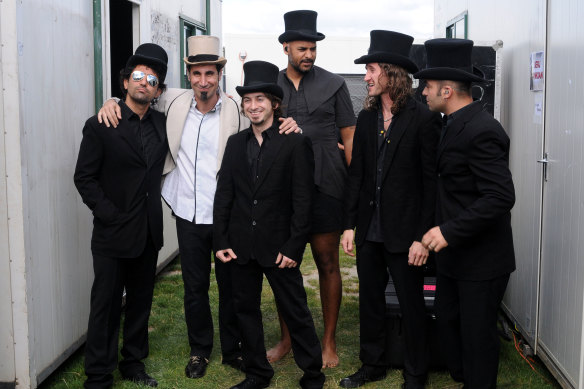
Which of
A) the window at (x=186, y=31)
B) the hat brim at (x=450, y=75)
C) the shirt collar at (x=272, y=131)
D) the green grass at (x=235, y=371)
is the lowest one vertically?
the green grass at (x=235, y=371)

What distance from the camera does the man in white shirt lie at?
14.0ft

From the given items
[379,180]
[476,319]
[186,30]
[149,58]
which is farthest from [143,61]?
[186,30]

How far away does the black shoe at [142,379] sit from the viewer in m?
4.26

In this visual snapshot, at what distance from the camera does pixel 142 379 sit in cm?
429

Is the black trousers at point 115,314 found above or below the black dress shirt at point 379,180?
below

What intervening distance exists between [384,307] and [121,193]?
1.72m

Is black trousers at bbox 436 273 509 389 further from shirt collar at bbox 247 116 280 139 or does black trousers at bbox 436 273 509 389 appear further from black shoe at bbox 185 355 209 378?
black shoe at bbox 185 355 209 378

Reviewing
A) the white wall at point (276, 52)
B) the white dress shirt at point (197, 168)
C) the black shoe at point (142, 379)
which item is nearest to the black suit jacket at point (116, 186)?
the white dress shirt at point (197, 168)

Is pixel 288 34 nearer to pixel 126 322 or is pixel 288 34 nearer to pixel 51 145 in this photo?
pixel 51 145

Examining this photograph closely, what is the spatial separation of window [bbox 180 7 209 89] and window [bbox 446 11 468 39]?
3.06 m

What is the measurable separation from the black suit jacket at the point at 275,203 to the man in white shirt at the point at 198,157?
0.36 metres

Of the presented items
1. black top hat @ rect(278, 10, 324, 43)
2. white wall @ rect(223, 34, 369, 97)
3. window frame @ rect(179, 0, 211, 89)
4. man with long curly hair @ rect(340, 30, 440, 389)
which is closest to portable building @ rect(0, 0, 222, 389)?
black top hat @ rect(278, 10, 324, 43)

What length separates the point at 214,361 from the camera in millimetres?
4688

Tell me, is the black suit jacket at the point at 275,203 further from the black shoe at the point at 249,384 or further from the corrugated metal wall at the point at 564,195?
the corrugated metal wall at the point at 564,195
